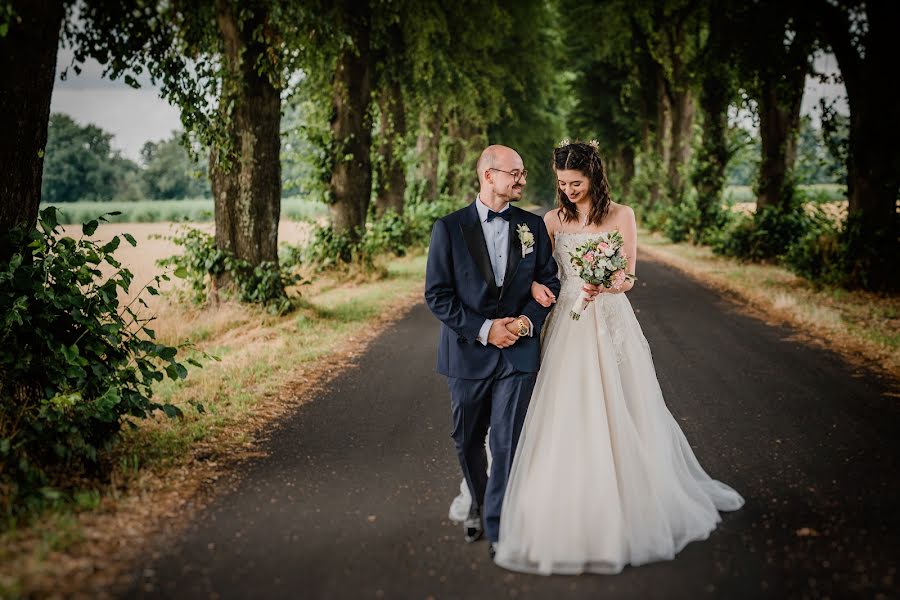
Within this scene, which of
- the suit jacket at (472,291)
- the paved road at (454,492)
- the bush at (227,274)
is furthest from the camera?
the bush at (227,274)

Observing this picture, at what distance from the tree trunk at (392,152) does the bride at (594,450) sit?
53.8 feet

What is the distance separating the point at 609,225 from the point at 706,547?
206 centimetres

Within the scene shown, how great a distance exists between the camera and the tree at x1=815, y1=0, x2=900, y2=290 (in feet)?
44.0

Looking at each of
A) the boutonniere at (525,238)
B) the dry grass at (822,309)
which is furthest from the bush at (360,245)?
the boutonniere at (525,238)

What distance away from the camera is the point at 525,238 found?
4207 millimetres

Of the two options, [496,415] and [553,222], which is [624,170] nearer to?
[553,222]

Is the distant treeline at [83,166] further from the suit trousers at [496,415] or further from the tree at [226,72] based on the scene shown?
the suit trousers at [496,415]

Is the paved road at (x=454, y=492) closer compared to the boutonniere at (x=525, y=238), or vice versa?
the paved road at (x=454, y=492)

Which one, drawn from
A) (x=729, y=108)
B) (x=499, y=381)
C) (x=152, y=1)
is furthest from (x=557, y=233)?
(x=729, y=108)

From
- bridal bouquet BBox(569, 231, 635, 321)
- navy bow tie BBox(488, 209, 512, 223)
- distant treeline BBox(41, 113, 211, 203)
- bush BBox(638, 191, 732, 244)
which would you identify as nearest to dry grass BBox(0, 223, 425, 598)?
navy bow tie BBox(488, 209, 512, 223)

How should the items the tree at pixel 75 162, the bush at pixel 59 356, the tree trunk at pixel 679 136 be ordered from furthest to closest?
the tree at pixel 75 162
the tree trunk at pixel 679 136
the bush at pixel 59 356

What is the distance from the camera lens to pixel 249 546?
4.12 metres

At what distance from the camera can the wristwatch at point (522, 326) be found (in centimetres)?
414

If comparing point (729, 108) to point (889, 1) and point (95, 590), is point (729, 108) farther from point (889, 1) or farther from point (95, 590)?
point (95, 590)
